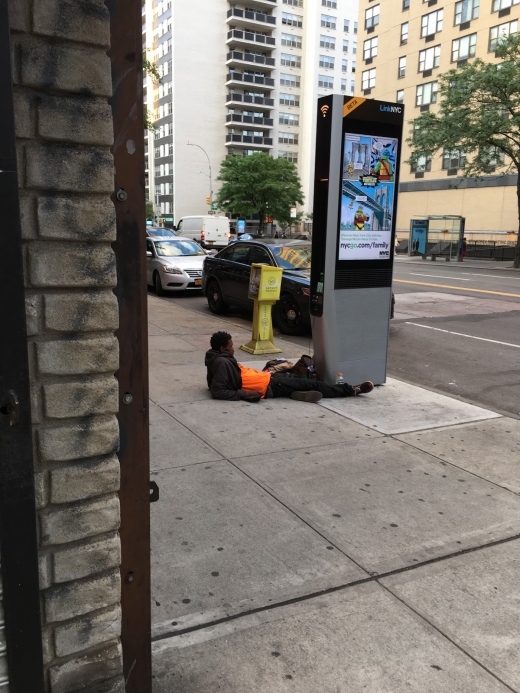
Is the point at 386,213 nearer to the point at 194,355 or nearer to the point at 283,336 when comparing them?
the point at 194,355

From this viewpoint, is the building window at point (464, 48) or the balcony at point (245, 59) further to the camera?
the balcony at point (245, 59)

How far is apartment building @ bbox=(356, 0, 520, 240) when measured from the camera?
4422 cm

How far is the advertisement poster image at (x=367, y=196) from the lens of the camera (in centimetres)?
611

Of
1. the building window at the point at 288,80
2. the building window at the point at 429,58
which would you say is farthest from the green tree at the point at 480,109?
the building window at the point at 288,80

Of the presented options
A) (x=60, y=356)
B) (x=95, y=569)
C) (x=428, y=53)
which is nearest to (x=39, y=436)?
(x=60, y=356)

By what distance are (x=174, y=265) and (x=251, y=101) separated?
7345 centimetres

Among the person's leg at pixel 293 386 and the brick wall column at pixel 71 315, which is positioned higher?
the brick wall column at pixel 71 315

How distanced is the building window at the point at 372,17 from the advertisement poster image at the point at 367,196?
56.8 metres

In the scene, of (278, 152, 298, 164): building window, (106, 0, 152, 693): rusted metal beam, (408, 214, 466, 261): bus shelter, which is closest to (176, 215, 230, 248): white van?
(408, 214, 466, 261): bus shelter

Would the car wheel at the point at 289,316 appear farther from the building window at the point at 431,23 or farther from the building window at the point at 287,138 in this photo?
the building window at the point at 287,138

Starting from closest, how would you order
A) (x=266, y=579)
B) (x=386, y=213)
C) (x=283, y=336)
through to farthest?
(x=266, y=579), (x=386, y=213), (x=283, y=336)

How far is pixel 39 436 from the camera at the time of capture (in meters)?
1.72

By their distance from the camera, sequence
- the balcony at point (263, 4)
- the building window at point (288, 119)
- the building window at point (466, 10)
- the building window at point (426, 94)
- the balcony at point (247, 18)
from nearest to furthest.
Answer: the building window at point (466, 10), the building window at point (426, 94), the balcony at point (247, 18), the balcony at point (263, 4), the building window at point (288, 119)

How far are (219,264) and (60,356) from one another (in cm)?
1085
